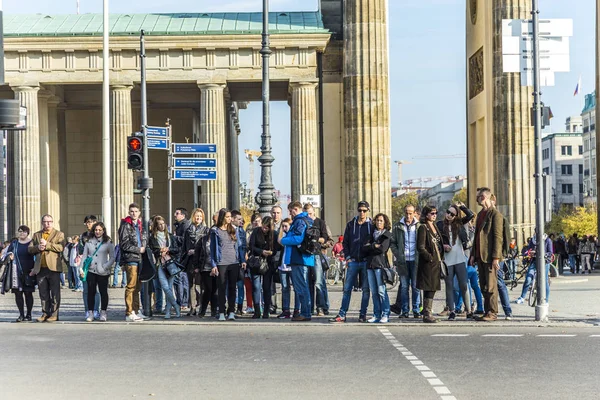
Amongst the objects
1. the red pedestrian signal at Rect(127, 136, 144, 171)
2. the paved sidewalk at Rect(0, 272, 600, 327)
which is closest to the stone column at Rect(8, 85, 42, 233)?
the paved sidewalk at Rect(0, 272, 600, 327)

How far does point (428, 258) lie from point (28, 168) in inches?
1170

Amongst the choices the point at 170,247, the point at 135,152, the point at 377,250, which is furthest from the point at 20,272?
the point at 377,250

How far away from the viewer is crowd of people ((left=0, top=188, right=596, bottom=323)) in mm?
20656

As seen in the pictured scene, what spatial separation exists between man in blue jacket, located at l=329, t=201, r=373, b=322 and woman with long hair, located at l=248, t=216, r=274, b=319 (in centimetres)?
152

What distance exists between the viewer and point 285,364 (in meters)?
14.2

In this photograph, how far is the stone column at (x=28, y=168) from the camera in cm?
4738

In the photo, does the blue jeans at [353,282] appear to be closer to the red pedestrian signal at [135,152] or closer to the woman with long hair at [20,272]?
the woman with long hair at [20,272]

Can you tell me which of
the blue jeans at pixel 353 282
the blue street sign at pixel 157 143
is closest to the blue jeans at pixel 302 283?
the blue jeans at pixel 353 282

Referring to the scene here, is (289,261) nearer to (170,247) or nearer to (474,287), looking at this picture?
(170,247)

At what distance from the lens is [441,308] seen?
24312 mm

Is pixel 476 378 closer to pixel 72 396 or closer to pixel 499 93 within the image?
pixel 72 396

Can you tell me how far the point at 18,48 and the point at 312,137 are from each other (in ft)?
37.7

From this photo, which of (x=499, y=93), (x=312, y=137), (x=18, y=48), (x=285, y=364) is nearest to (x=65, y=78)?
(x=18, y=48)

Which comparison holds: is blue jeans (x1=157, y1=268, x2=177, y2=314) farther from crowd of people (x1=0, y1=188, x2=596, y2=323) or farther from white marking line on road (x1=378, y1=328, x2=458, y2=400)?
white marking line on road (x1=378, y1=328, x2=458, y2=400)
